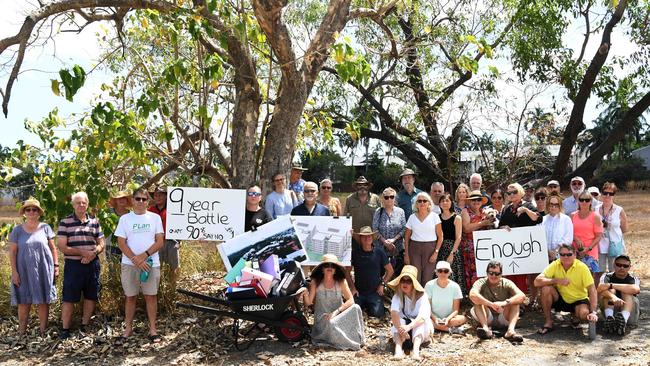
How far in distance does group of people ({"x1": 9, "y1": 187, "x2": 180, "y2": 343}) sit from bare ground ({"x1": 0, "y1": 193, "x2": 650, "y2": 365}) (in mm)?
238

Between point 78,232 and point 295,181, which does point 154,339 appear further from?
point 295,181

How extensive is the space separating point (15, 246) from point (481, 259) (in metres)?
5.63

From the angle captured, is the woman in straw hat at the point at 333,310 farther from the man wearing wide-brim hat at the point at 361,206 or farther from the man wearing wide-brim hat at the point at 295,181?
the man wearing wide-brim hat at the point at 295,181

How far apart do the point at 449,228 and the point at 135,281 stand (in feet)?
13.0

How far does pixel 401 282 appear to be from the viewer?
7.35 meters

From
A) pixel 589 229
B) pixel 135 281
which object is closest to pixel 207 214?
pixel 135 281

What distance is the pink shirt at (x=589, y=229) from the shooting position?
8.42m

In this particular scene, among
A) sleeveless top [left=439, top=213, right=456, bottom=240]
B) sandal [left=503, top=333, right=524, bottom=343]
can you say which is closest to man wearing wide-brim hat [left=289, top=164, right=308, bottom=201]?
sleeveless top [left=439, top=213, right=456, bottom=240]

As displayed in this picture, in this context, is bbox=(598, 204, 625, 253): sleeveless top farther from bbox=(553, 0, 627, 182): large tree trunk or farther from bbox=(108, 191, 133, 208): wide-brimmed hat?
bbox=(108, 191, 133, 208): wide-brimmed hat

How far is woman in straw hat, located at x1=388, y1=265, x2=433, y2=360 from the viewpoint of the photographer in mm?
7004

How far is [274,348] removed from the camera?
7184mm

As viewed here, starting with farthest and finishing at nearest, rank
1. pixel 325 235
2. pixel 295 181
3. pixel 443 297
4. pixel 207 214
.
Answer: pixel 295 181 < pixel 325 235 < pixel 207 214 < pixel 443 297

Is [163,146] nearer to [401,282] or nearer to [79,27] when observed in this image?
[79,27]

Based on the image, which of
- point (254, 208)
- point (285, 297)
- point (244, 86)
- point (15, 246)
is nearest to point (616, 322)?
point (285, 297)
